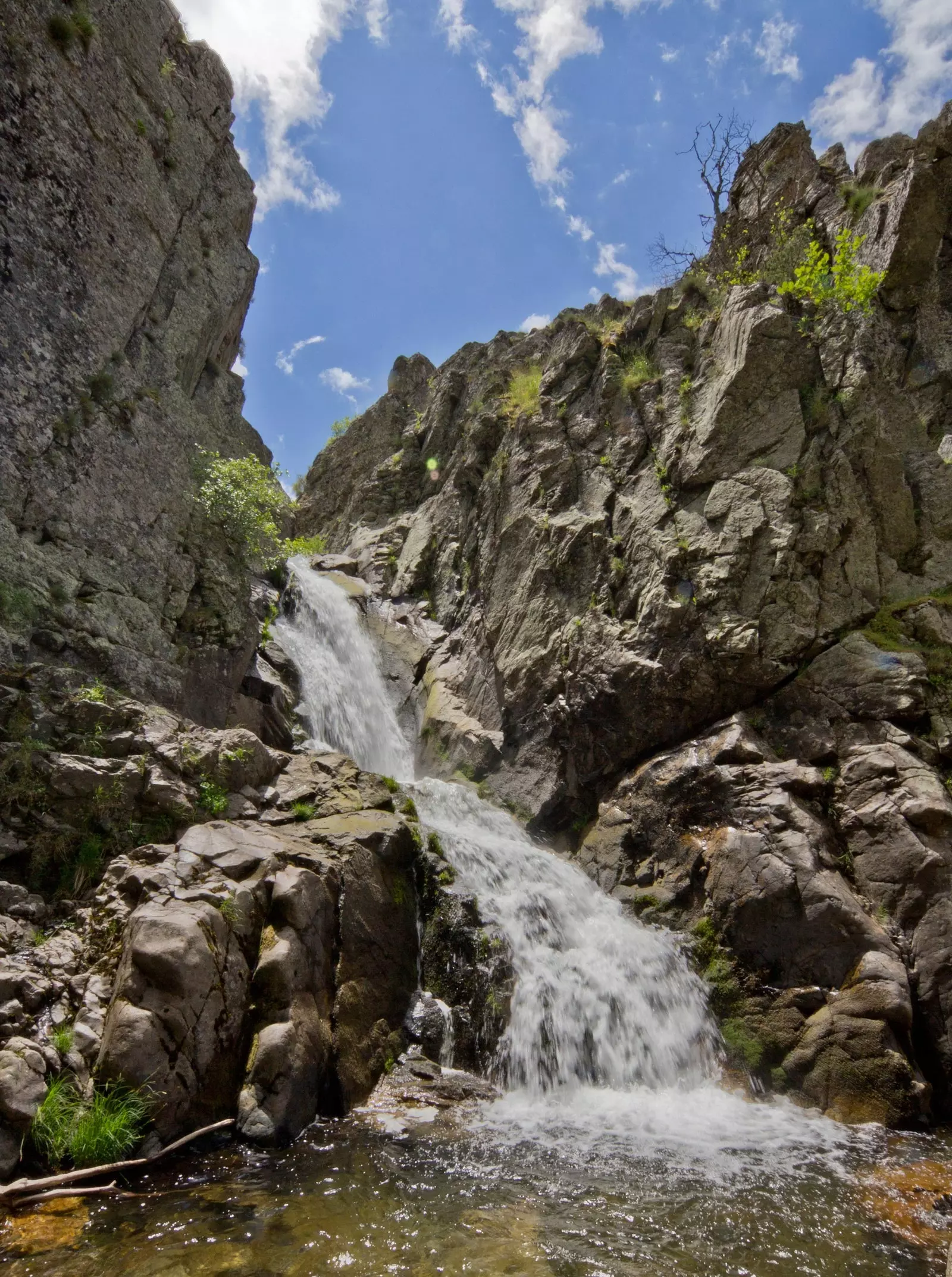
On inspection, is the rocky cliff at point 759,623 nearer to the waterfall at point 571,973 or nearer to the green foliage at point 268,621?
the waterfall at point 571,973

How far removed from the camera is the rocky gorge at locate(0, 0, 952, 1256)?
823cm

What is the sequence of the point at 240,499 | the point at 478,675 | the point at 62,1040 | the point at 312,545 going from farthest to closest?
the point at 312,545
the point at 478,675
the point at 240,499
the point at 62,1040

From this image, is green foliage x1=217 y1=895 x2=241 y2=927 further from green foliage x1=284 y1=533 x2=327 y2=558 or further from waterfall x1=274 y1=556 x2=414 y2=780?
green foliage x1=284 y1=533 x2=327 y2=558

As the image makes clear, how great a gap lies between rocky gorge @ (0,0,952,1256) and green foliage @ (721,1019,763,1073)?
0.29ft

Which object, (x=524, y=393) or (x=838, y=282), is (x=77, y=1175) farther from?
(x=524, y=393)

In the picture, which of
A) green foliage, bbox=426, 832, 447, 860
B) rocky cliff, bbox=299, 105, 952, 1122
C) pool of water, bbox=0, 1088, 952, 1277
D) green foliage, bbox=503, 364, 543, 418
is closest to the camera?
pool of water, bbox=0, 1088, 952, 1277

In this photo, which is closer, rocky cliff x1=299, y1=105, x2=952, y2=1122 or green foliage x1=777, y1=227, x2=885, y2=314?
rocky cliff x1=299, y1=105, x2=952, y2=1122

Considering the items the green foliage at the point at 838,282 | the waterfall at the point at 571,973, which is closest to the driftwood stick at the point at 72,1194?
the waterfall at the point at 571,973

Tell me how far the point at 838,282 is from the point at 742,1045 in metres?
17.3

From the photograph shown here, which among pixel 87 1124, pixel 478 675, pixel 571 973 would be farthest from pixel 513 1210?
pixel 478 675

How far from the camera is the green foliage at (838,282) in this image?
1653 cm

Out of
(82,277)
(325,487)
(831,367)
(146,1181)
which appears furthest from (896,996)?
(325,487)

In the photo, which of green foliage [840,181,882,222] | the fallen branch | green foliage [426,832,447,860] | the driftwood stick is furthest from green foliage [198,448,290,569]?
green foliage [840,181,882,222]

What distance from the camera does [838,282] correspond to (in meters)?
16.9
